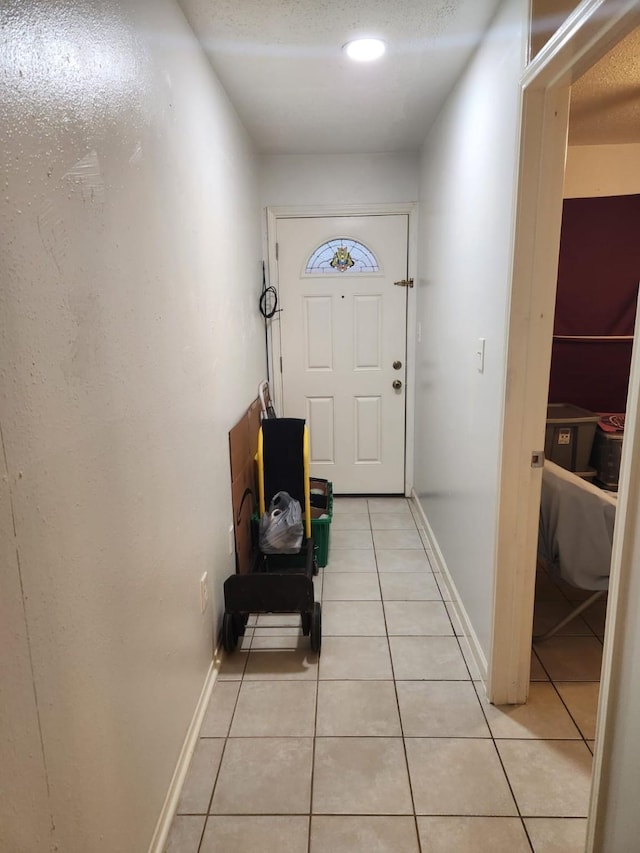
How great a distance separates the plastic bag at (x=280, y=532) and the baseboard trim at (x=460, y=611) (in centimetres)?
79

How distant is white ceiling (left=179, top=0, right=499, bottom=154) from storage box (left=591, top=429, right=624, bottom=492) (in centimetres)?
187

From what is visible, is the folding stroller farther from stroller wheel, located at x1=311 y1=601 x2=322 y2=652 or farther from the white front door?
the white front door

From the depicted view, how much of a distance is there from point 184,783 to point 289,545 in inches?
42.9

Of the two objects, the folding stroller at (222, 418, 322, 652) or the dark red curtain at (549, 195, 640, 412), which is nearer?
the folding stroller at (222, 418, 322, 652)

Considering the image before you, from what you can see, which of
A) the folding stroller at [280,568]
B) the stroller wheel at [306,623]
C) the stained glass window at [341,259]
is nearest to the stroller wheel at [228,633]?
the folding stroller at [280,568]

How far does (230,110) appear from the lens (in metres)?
2.54

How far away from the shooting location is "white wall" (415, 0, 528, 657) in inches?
68.9

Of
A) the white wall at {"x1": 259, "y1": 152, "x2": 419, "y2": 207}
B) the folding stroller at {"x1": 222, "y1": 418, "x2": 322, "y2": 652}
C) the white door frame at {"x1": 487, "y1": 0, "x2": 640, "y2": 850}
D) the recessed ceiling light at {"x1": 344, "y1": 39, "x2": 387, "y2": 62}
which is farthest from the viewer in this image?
the white wall at {"x1": 259, "y1": 152, "x2": 419, "y2": 207}

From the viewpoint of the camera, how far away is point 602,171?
118 inches

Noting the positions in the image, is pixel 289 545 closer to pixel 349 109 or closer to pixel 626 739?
pixel 626 739

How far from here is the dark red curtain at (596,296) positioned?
2.95 metres

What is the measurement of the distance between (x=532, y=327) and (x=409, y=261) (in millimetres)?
2124

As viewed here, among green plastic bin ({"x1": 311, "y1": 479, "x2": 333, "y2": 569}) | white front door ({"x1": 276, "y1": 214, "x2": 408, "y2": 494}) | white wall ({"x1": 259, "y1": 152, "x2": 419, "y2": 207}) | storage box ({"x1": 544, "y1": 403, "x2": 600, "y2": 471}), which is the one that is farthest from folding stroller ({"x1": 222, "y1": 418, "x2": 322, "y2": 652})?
white wall ({"x1": 259, "y1": 152, "x2": 419, "y2": 207})

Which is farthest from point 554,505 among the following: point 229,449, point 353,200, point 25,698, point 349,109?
point 353,200
